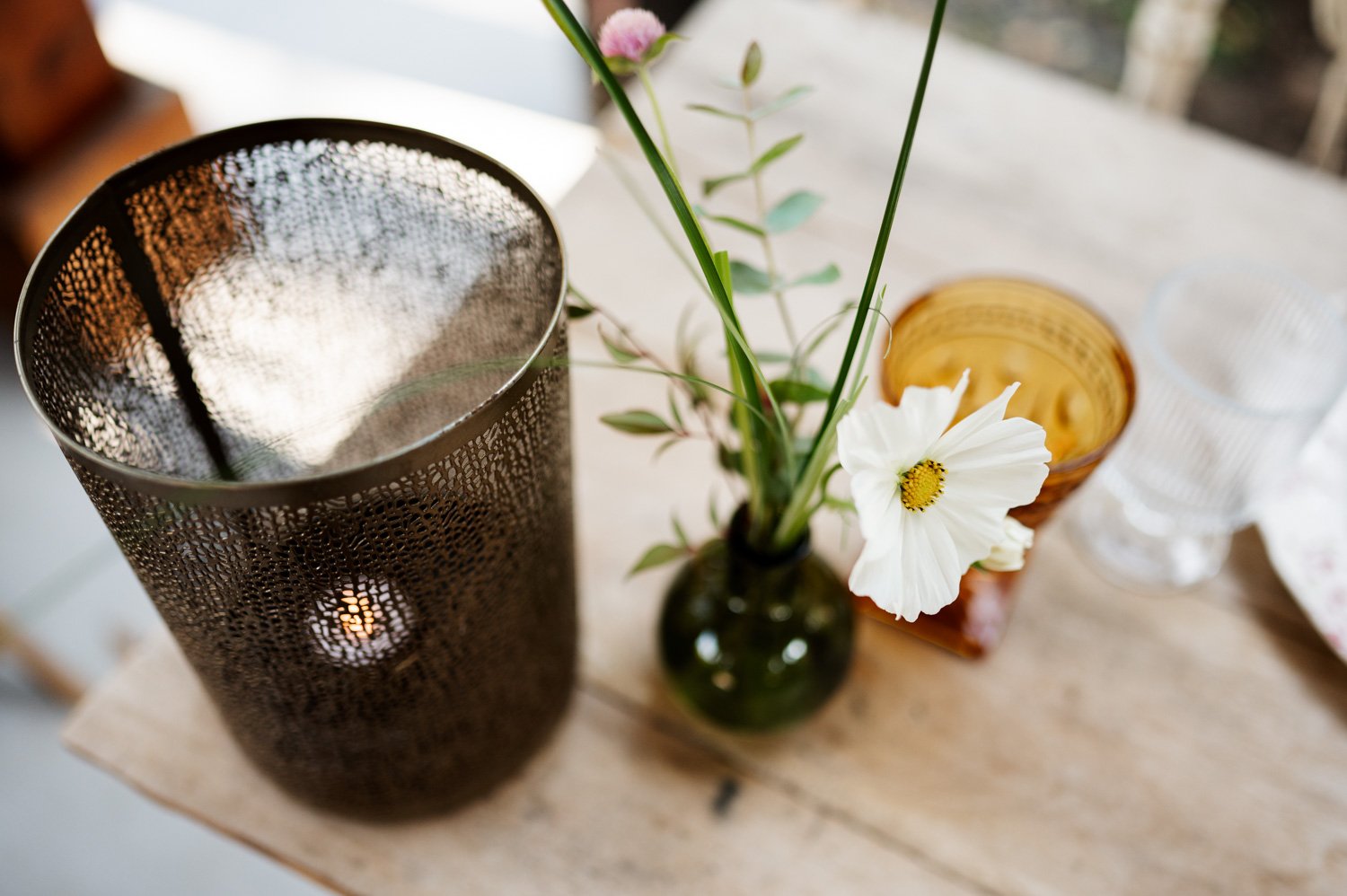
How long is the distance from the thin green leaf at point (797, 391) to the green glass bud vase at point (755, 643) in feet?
0.34

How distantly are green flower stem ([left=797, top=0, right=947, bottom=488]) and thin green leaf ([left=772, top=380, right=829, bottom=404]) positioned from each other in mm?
21

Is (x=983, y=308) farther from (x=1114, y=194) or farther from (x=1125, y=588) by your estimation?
(x=1114, y=194)

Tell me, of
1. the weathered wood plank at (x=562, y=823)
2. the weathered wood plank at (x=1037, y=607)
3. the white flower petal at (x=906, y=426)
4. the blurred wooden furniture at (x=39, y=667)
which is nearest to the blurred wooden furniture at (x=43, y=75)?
the blurred wooden furniture at (x=39, y=667)

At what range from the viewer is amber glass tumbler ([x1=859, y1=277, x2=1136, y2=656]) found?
1.68 feet

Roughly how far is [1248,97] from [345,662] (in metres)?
1.91

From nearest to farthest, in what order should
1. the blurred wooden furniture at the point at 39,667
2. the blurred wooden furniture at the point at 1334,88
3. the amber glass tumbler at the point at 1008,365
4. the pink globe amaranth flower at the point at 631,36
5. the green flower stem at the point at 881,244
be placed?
the green flower stem at the point at 881,244 → the pink globe amaranth flower at the point at 631,36 → the amber glass tumbler at the point at 1008,365 → the blurred wooden furniture at the point at 39,667 → the blurred wooden furniture at the point at 1334,88

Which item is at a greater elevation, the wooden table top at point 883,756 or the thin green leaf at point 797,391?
the thin green leaf at point 797,391

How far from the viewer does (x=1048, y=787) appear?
55cm

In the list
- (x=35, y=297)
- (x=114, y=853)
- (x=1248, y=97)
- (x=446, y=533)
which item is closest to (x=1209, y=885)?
(x=446, y=533)

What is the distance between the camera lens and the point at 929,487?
0.34 metres

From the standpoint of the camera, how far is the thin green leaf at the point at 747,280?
441mm

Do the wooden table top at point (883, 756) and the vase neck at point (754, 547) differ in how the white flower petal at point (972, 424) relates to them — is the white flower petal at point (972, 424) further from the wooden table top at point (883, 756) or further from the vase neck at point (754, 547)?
the wooden table top at point (883, 756)

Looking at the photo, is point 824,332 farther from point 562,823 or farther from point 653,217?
point 562,823

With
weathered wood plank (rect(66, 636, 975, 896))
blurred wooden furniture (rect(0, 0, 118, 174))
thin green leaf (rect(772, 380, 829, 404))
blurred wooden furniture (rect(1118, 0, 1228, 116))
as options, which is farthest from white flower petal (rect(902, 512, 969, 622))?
blurred wooden furniture (rect(0, 0, 118, 174))
